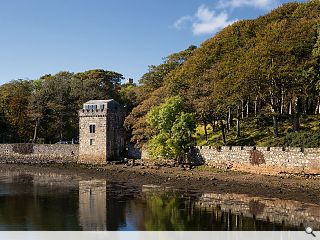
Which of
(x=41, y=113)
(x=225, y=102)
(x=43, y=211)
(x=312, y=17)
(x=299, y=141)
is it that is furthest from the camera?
(x=41, y=113)

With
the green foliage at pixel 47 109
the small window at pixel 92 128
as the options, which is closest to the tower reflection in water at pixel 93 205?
the small window at pixel 92 128

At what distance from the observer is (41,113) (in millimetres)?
66625

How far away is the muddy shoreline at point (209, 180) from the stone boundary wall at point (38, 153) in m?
7.85

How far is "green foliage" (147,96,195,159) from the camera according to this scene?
4475 centimetres

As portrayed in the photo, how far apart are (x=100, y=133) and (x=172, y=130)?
12657 mm

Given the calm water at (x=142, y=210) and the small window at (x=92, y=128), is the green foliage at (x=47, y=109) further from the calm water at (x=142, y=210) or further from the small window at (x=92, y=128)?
the calm water at (x=142, y=210)

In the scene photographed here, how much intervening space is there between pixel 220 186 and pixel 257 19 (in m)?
32.0

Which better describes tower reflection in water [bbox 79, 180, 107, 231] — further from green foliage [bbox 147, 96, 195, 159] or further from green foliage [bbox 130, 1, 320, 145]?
green foliage [bbox 130, 1, 320, 145]

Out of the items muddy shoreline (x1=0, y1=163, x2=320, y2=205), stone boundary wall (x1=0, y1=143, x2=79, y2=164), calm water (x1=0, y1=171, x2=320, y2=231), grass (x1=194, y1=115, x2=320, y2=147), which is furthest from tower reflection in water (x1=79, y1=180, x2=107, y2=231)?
stone boundary wall (x1=0, y1=143, x2=79, y2=164)

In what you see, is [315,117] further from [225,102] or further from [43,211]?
[43,211]

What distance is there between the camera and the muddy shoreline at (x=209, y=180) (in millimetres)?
29948

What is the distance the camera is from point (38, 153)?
2458 inches

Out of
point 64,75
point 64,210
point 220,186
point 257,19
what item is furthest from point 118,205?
point 64,75

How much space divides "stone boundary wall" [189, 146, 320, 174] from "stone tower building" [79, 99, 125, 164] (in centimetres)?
1237
